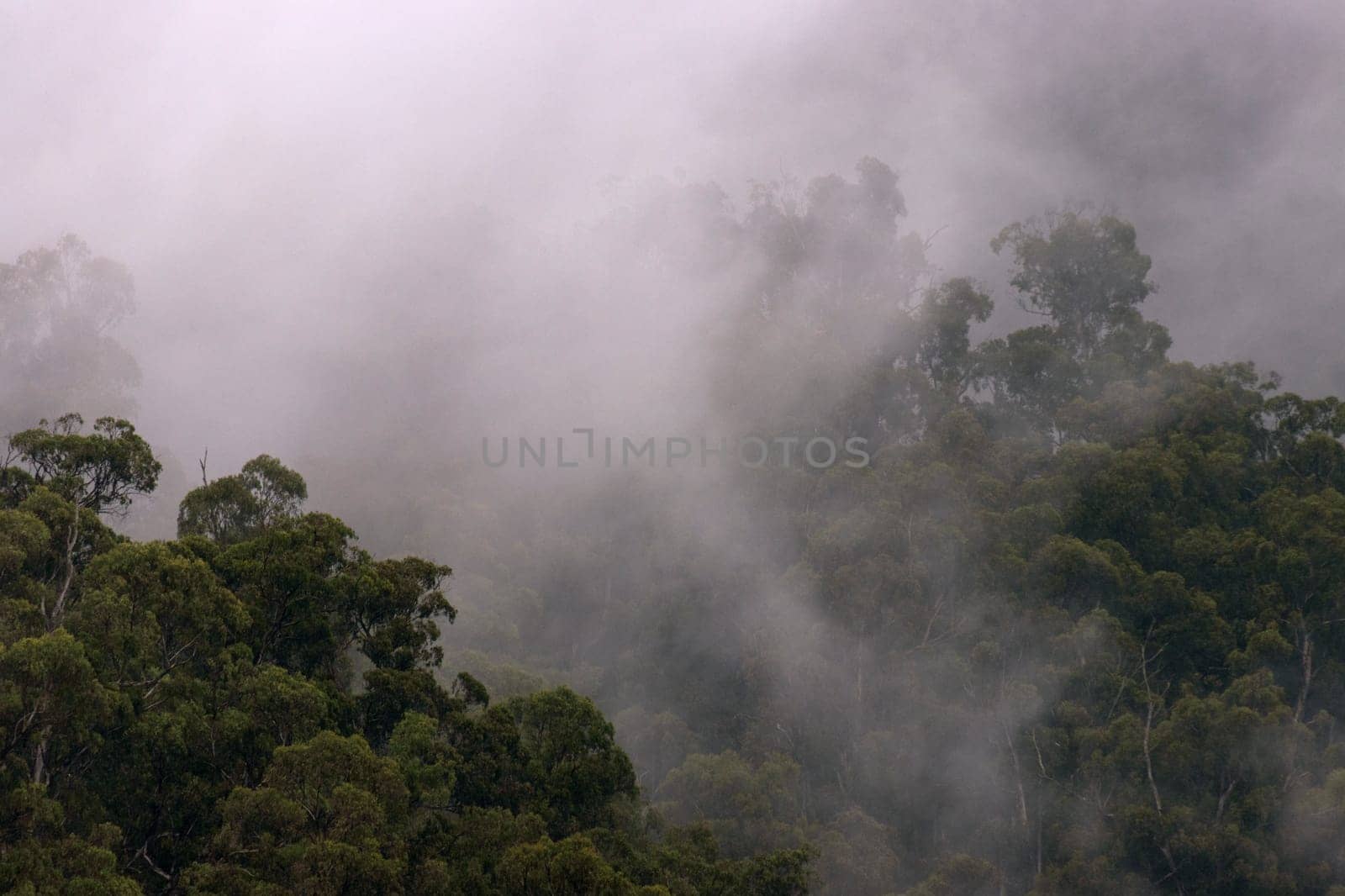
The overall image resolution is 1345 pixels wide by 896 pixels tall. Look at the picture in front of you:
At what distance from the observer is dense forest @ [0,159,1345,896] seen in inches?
777

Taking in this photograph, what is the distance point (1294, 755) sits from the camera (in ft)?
103

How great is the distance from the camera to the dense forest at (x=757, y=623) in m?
19.7

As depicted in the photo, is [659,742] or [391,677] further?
[659,742]

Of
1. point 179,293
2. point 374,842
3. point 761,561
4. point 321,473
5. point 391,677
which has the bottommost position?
point 374,842

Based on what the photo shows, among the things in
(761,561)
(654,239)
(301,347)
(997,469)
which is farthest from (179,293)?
(997,469)

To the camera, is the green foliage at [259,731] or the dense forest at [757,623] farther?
the dense forest at [757,623]

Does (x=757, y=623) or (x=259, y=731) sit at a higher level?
(x=757, y=623)

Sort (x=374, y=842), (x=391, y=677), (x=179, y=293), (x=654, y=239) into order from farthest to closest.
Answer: (x=179, y=293) < (x=654, y=239) < (x=391, y=677) < (x=374, y=842)

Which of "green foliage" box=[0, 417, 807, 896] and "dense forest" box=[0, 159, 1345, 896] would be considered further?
"dense forest" box=[0, 159, 1345, 896]

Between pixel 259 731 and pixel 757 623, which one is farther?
pixel 757 623

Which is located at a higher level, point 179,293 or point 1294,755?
point 179,293

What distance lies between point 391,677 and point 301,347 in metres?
41.9

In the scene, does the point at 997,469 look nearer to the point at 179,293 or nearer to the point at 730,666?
the point at 730,666

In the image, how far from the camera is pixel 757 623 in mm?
41594
